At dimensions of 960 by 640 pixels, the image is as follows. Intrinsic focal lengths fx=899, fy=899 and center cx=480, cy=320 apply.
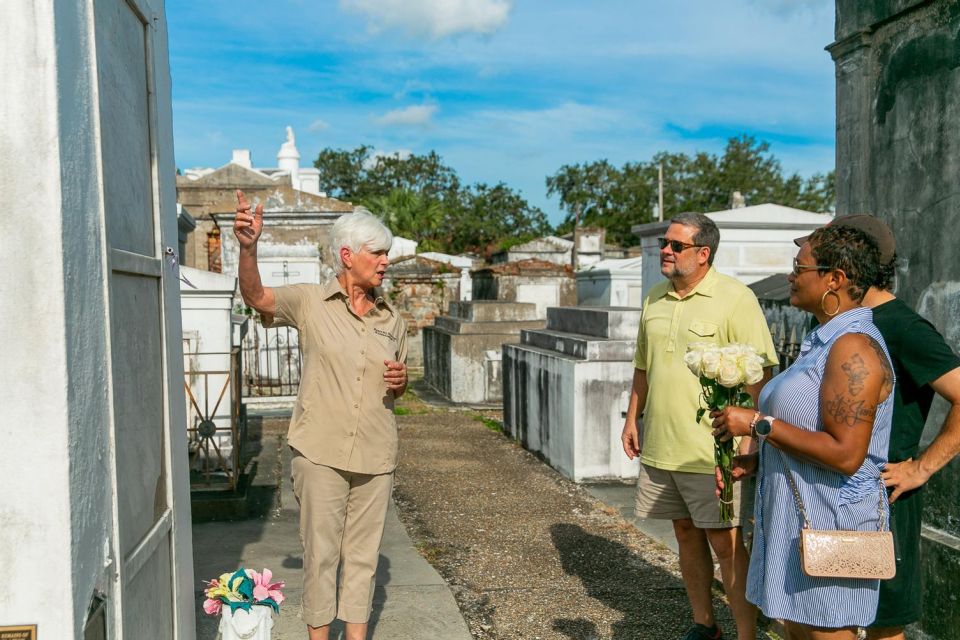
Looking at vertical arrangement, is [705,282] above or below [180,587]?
above

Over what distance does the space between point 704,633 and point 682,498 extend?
0.64 meters

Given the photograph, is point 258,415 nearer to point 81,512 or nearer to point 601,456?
point 601,456

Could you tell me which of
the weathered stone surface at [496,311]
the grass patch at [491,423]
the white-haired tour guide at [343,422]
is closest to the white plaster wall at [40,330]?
the white-haired tour guide at [343,422]

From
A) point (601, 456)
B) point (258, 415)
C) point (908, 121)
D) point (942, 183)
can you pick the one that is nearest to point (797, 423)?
point (942, 183)

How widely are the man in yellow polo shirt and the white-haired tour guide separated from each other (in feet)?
4.10

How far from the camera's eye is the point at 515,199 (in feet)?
186

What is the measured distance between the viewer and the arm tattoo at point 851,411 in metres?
2.65

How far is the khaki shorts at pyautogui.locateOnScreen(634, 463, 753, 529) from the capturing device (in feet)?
13.3

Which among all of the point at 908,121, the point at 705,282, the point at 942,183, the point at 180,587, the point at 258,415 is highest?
the point at 908,121

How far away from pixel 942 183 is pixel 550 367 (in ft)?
16.6

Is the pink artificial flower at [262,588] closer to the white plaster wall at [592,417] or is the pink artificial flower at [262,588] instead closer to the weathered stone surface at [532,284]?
the white plaster wall at [592,417]

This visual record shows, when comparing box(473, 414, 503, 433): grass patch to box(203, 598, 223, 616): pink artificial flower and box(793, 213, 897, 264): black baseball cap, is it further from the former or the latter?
box(793, 213, 897, 264): black baseball cap

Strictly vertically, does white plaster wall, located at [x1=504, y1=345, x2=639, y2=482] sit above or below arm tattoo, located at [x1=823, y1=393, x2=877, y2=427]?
below

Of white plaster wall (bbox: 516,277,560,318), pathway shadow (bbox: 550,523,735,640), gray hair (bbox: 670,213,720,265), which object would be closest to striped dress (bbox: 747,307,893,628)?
gray hair (bbox: 670,213,720,265)
